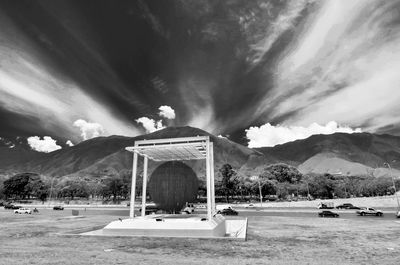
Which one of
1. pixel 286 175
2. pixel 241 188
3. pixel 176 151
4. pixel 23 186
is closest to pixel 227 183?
pixel 241 188

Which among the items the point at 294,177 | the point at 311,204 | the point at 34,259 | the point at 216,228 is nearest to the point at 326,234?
the point at 216,228

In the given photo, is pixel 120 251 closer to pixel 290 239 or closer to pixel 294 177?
pixel 290 239

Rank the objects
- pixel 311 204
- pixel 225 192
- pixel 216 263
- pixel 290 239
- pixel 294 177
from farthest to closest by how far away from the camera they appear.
→ pixel 294 177, pixel 225 192, pixel 311 204, pixel 290 239, pixel 216 263

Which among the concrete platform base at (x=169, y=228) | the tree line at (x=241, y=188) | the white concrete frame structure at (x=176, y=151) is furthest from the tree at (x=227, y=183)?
the concrete platform base at (x=169, y=228)

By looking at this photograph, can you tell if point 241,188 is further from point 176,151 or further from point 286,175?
point 176,151

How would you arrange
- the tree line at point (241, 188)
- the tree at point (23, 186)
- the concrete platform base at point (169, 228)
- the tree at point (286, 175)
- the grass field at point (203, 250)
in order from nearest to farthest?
the grass field at point (203, 250), the concrete platform base at point (169, 228), the tree line at point (241, 188), the tree at point (23, 186), the tree at point (286, 175)

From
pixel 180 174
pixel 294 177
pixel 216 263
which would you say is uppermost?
pixel 294 177

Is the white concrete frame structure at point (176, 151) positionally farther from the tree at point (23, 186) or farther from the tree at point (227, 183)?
the tree at point (23, 186)

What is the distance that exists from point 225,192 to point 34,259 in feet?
303

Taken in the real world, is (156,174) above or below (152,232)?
above

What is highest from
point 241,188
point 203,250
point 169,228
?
point 241,188

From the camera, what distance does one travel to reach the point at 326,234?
23922 millimetres

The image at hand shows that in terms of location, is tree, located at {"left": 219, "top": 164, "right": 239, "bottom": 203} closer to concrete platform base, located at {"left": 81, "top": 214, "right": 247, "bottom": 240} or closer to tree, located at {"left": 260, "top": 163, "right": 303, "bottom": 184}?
tree, located at {"left": 260, "top": 163, "right": 303, "bottom": 184}

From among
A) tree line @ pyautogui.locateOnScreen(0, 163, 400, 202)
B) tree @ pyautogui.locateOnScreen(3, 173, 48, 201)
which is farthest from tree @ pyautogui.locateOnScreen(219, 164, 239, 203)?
tree @ pyautogui.locateOnScreen(3, 173, 48, 201)
